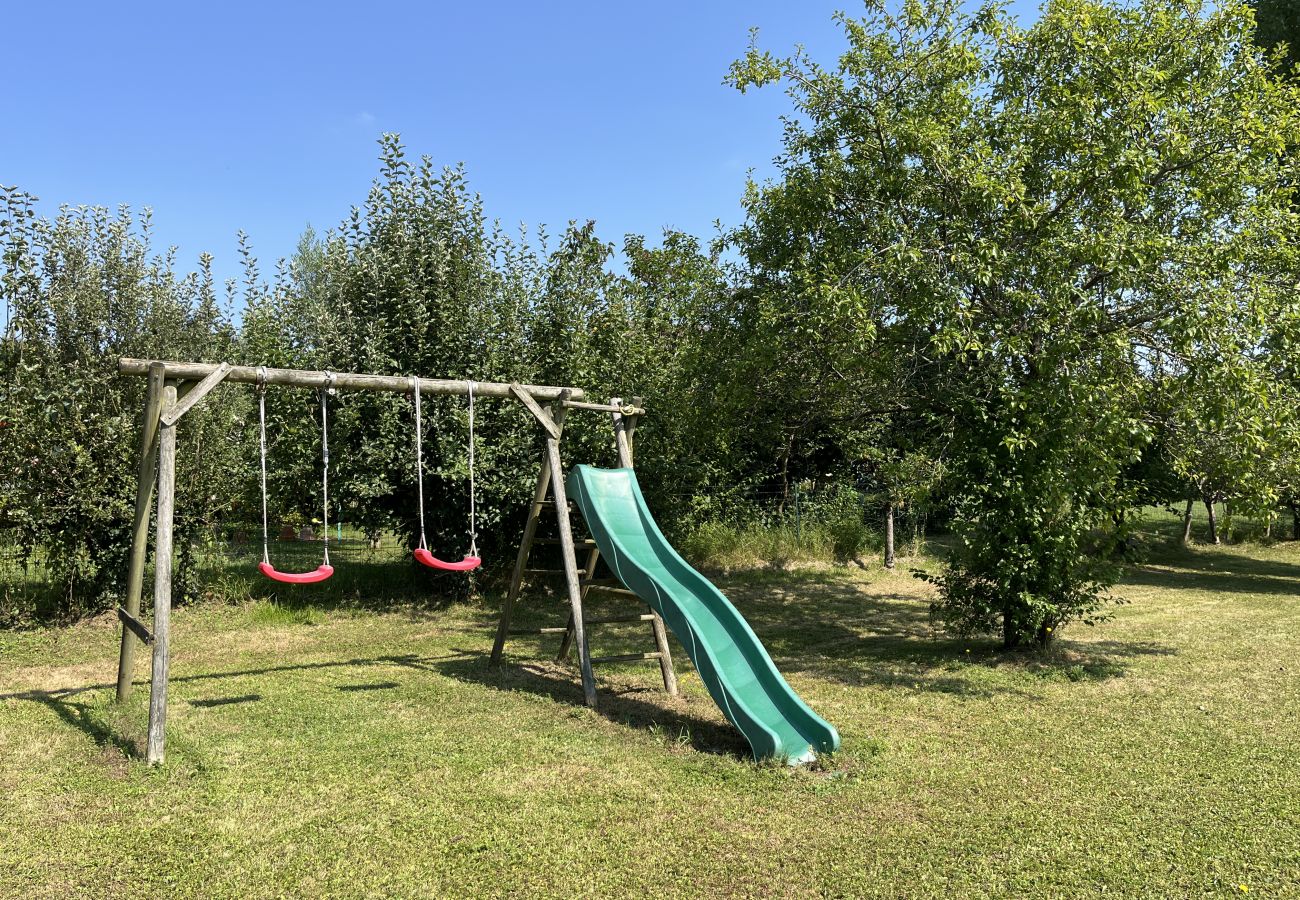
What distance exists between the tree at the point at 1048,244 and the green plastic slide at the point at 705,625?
2.45 meters

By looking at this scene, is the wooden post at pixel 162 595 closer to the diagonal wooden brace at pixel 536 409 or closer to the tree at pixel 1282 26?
the diagonal wooden brace at pixel 536 409

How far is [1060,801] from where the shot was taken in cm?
483

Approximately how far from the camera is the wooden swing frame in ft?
18.3

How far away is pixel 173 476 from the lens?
6023 millimetres

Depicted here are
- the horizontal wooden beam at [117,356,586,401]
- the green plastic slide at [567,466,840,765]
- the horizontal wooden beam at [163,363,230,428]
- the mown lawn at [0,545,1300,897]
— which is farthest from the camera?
the horizontal wooden beam at [117,356,586,401]

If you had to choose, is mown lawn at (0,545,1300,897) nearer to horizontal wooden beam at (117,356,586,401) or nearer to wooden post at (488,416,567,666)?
wooden post at (488,416,567,666)

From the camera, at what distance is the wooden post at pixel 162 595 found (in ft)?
17.7

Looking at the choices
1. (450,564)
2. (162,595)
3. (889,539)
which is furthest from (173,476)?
(889,539)

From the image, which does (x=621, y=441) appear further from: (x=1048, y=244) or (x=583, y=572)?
(x=1048, y=244)

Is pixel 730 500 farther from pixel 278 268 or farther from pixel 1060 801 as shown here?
pixel 1060 801

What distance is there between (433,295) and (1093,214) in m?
7.75

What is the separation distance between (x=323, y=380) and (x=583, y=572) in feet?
9.34

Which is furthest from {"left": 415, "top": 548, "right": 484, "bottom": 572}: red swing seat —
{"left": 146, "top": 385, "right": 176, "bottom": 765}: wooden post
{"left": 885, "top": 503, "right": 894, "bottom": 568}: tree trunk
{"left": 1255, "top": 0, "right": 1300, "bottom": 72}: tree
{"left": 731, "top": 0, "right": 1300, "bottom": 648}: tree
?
{"left": 1255, "top": 0, "right": 1300, "bottom": 72}: tree

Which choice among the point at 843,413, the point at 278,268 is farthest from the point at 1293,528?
the point at 278,268
